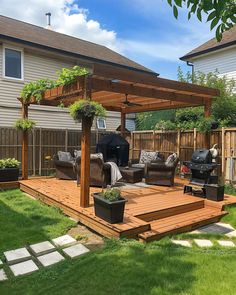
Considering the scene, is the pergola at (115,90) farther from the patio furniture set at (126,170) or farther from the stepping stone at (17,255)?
the stepping stone at (17,255)

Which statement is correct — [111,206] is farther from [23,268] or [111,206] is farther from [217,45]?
[217,45]

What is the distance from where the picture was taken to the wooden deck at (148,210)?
491 centimetres

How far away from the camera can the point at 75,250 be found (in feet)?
14.4

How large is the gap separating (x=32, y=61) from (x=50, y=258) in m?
10.4

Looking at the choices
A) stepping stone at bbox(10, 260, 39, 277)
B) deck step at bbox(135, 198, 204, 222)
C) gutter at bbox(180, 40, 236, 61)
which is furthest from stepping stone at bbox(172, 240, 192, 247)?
gutter at bbox(180, 40, 236, 61)

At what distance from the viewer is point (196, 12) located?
1922 mm

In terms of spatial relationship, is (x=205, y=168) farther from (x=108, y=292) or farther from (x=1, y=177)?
(x=1, y=177)

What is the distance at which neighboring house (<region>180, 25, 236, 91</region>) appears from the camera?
14.2 meters

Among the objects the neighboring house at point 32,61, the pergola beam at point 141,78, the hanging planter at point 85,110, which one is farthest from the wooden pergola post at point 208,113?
the neighboring house at point 32,61

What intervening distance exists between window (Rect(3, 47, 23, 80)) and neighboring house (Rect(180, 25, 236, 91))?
8882 mm

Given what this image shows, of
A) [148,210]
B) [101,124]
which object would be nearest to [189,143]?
[148,210]

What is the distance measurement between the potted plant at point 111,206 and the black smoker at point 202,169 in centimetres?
293

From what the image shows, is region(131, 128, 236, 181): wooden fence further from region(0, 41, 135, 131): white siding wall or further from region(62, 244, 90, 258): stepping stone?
region(62, 244, 90, 258): stepping stone

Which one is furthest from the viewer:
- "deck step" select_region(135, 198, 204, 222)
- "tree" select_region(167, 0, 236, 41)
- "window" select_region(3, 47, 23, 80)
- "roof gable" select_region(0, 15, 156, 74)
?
"roof gable" select_region(0, 15, 156, 74)
